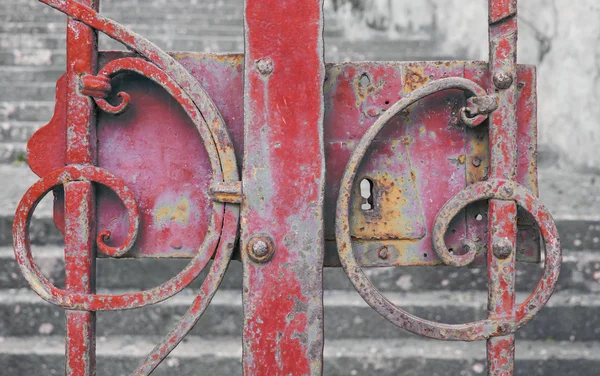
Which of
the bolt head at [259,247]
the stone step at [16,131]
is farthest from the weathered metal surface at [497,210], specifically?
the stone step at [16,131]

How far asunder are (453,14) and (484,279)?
73.2 inches

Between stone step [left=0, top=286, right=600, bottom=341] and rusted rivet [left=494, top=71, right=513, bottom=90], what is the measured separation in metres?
1.14

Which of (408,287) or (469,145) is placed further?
(408,287)

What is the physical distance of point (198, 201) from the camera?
29.8 inches

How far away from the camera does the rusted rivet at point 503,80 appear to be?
0.70 meters

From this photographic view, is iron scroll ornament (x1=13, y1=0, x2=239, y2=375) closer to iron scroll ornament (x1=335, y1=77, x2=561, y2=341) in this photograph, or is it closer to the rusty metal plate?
the rusty metal plate

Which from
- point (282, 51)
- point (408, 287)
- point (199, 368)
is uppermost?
point (282, 51)

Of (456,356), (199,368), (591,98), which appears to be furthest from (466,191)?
(591,98)

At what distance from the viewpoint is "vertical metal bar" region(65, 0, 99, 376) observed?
0.70m

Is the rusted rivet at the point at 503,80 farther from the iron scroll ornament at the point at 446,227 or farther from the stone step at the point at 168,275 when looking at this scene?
the stone step at the point at 168,275

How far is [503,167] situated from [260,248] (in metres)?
0.34

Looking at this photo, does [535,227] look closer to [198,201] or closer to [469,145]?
[469,145]

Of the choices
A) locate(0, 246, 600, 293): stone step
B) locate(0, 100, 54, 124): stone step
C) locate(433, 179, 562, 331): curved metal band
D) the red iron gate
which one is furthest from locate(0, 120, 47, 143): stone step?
locate(433, 179, 562, 331): curved metal band

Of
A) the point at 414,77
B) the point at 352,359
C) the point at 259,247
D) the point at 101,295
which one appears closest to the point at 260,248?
the point at 259,247
